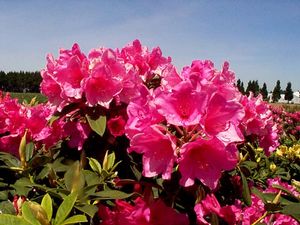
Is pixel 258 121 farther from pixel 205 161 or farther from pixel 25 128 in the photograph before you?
pixel 25 128

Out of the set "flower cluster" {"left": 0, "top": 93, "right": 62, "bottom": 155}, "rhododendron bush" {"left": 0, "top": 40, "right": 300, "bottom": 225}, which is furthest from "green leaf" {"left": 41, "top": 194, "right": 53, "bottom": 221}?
"flower cluster" {"left": 0, "top": 93, "right": 62, "bottom": 155}

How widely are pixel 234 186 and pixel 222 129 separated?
0.75 metres

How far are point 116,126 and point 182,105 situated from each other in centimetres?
55

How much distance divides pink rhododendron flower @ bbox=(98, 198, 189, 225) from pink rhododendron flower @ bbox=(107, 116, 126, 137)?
0.48m

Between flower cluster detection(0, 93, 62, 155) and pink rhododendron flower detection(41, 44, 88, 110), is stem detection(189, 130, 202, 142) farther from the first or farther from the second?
flower cluster detection(0, 93, 62, 155)

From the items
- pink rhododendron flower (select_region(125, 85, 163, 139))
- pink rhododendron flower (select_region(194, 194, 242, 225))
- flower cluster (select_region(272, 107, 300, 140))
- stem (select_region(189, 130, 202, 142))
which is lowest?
flower cluster (select_region(272, 107, 300, 140))

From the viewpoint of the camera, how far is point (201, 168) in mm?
1238

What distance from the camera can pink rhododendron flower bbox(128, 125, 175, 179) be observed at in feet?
3.94

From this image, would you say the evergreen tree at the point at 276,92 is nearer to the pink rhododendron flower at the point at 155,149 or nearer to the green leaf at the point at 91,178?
the green leaf at the point at 91,178

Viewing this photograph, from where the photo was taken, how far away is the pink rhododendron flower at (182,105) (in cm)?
120

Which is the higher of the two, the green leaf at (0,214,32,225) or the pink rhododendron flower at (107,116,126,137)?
the green leaf at (0,214,32,225)

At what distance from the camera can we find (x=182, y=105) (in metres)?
1.24

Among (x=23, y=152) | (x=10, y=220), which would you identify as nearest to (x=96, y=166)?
(x=23, y=152)

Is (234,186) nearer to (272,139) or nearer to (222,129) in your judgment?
(272,139)
